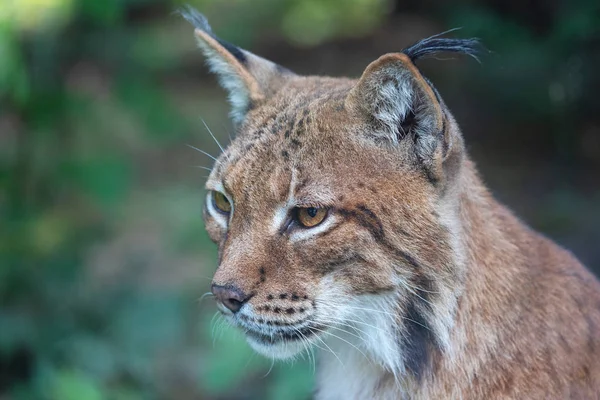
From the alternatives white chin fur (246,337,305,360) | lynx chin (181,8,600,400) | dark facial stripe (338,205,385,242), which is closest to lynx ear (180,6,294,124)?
lynx chin (181,8,600,400)

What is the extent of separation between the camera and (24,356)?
584cm

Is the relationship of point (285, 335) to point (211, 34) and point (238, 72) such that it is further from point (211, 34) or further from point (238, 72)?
point (211, 34)

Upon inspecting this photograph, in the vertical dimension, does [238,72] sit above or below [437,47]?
below

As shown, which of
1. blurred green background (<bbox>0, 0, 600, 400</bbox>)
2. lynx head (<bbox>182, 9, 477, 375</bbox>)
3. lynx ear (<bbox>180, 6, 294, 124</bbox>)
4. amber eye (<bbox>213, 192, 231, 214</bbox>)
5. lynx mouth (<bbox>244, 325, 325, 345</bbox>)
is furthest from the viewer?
blurred green background (<bbox>0, 0, 600, 400</bbox>)

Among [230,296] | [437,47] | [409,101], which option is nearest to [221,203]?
[230,296]

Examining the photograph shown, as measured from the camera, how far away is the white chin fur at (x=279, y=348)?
3.27 m

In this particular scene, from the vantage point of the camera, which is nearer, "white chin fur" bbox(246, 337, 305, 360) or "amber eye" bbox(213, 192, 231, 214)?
"white chin fur" bbox(246, 337, 305, 360)

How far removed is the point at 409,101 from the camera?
10.00ft

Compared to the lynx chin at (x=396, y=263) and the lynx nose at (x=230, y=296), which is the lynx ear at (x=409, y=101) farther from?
the lynx nose at (x=230, y=296)

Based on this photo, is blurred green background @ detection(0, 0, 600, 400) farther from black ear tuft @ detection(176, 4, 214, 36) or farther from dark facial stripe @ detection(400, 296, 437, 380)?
dark facial stripe @ detection(400, 296, 437, 380)

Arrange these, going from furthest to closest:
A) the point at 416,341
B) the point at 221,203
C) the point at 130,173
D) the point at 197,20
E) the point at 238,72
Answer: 1. the point at 130,173
2. the point at 197,20
3. the point at 238,72
4. the point at 221,203
5. the point at 416,341

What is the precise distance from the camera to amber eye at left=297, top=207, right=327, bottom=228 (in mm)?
3133

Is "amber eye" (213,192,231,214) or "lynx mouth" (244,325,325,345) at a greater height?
"amber eye" (213,192,231,214)

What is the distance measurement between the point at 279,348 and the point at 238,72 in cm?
126
